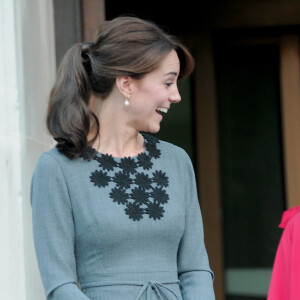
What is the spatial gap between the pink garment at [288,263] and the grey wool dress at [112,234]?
114 cm

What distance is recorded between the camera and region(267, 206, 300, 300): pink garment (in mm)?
3363

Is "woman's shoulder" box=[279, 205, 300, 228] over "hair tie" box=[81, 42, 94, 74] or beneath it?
beneath

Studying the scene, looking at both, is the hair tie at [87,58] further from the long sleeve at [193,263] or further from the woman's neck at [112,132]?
the long sleeve at [193,263]

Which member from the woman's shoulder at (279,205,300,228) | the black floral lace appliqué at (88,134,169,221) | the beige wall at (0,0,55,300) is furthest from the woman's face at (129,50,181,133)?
the woman's shoulder at (279,205,300,228)

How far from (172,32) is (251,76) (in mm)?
522

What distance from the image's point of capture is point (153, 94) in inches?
88.1

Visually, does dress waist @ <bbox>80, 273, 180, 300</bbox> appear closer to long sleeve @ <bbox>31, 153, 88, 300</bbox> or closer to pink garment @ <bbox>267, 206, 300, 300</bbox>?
long sleeve @ <bbox>31, 153, 88, 300</bbox>

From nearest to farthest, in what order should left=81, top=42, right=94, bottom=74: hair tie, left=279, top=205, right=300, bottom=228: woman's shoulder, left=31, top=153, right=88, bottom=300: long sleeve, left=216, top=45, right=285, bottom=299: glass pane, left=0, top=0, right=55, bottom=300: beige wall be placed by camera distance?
left=31, top=153, right=88, bottom=300: long sleeve, left=81, top=42, right=94, bottom=74: hair tie, left=0, top=0, right=55, bottom=300: beige wall, left=279, top=205, right=300, bottom=228: woman's shoulder, left=216, top=45, right=285, bottom=299: glass pane

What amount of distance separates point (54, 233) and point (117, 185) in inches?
8.8

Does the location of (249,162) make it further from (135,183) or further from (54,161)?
(54,161)

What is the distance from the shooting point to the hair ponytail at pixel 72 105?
2.23 meters

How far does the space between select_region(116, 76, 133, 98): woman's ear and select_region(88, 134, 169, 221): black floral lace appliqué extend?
0.18 m

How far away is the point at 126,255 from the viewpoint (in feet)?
7.09

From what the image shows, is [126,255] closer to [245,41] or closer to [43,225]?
[43,225]
